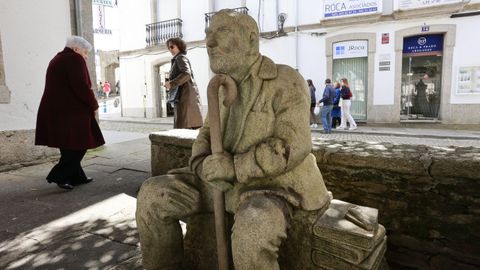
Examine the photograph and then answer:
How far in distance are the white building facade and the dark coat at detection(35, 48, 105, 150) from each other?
11.0 metres

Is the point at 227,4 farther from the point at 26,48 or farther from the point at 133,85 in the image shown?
the point at 26,48

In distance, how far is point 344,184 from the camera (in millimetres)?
2873

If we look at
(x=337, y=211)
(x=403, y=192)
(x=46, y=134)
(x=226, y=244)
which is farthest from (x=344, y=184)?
(x=46, y=134)

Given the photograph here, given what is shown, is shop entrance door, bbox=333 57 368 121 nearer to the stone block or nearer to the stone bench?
the stone block

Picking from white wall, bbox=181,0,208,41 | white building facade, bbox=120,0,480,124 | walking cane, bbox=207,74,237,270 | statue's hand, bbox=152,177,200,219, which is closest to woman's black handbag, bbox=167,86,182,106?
statue's hand, bbox=152,177,200,219

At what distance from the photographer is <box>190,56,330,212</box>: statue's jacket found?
5.41ft

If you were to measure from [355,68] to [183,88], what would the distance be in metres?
10.4

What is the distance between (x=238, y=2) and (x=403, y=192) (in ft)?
46.7

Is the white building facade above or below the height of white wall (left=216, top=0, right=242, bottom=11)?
below

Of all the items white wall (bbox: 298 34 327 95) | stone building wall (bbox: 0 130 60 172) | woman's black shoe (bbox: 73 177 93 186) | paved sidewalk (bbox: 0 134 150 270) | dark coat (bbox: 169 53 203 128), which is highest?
white wall (bbox: 298 34 327 95)

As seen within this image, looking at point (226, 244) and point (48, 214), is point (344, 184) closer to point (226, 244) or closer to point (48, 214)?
point (226, 244)

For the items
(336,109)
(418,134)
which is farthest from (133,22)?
(418,134)

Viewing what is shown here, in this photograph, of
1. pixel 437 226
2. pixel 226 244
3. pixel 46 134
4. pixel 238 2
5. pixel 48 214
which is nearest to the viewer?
pixel 226 244

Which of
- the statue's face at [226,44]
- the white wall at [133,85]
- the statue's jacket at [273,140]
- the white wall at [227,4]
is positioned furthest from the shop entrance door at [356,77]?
the statue's face at [226,44]
